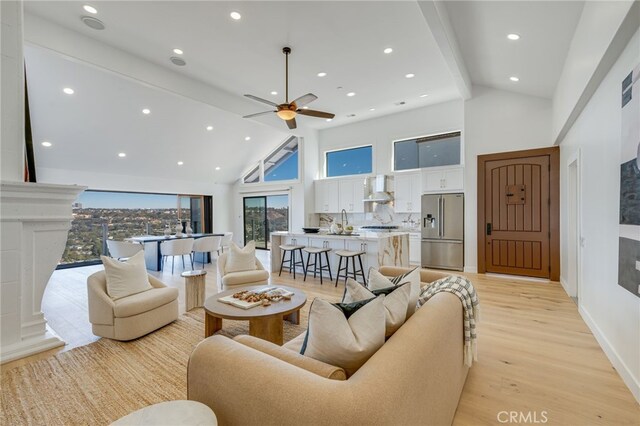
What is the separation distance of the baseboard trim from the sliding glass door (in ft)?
23.7

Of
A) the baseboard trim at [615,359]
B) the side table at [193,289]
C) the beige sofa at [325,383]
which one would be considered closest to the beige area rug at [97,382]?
the side table at [193,289]

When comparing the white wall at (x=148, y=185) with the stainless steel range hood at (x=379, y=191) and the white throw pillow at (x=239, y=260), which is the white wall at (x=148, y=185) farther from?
the stainless steel range hood at (x=379, y=191)

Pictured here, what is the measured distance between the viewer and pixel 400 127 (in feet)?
24.3

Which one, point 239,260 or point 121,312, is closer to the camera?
point 121,312

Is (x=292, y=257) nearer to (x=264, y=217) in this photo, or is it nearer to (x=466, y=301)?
(x=264, y=217)

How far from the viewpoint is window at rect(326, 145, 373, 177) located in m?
8.05

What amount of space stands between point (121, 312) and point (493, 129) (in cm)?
656

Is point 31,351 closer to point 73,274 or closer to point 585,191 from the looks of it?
point 73,274

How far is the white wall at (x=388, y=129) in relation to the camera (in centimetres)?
675

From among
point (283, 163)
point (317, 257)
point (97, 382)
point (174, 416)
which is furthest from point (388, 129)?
point (174, 416)

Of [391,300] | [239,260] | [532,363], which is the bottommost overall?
[532,363]

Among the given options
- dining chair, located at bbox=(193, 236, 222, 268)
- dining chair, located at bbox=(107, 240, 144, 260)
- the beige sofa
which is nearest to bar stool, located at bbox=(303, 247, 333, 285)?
dining chair, located at bbox=(193, 236, 222, 268)

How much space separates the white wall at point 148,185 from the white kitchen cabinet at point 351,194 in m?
4.35

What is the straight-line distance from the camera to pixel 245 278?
13.2 ft
